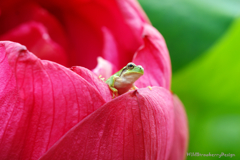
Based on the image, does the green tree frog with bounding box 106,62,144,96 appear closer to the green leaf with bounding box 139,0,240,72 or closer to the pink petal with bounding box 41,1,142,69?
the pink petal with bounding box 41,1,142,69

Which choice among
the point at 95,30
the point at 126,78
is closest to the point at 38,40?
the point at 95,30

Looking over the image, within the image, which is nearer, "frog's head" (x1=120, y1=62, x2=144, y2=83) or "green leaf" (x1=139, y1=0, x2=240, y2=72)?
"frog's head" (x1=120, y1=62, x2=144, y2=83)

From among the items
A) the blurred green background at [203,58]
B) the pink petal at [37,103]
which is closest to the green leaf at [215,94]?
the blurred green background at [203,58]

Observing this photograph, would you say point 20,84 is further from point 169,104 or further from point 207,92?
point 207,92

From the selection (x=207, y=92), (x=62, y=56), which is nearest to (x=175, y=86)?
(x=207, y=92)

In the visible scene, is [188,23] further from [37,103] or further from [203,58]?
[37,103]

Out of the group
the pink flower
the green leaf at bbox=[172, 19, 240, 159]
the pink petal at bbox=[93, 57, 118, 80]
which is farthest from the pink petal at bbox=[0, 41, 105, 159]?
the green leaf at bbox=[172, 19, 240, 159]

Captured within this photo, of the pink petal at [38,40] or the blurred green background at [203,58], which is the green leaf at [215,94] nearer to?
the blurred green background at [203,58]
